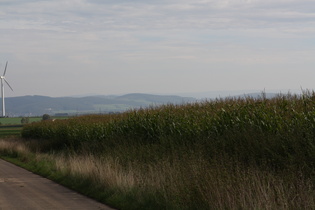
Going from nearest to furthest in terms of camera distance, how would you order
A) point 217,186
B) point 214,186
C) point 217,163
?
point 214,186, point 217,186, point 217,163

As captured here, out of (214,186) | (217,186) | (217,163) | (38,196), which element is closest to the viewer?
(214,186)

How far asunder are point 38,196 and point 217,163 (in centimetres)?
541

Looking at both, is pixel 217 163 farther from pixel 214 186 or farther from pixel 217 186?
pixel 214 186

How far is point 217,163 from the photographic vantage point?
48.4ft

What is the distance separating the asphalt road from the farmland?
55 centimetres

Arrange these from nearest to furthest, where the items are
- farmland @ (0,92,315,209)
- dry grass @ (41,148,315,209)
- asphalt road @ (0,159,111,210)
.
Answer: dry grass @ (41,148,315,209), farmland @ (0,92,315,209), asphalt road @ (0,159,111,210)

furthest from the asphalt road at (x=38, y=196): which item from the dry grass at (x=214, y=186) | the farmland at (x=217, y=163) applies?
the dry grass at (x=214, y=186)

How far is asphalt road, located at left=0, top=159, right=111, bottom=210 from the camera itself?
14235 mm

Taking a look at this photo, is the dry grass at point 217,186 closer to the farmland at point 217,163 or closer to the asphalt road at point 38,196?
the farmland at point 217,163

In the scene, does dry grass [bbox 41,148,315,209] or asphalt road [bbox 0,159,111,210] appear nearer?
dry grass [bbox 41,148,315,209]

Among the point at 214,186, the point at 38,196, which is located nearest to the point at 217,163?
the point at 214,186

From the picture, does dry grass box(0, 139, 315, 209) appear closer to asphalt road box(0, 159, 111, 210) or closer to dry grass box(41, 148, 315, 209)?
dry grass box(41, 148, 315, 209)

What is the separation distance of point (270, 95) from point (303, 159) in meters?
7.05

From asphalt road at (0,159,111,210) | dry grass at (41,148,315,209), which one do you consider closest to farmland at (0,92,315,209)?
dry grass at (41,148,315,209)
